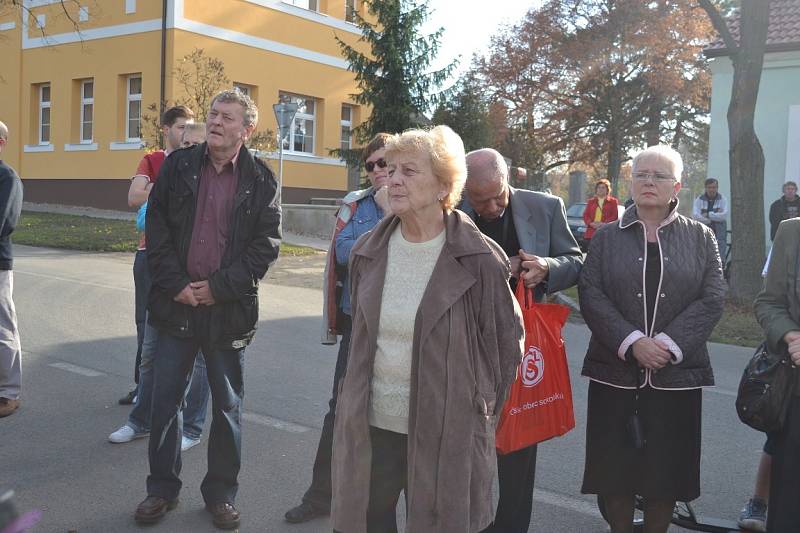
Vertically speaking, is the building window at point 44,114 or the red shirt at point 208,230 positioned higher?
the building window at point 44,114

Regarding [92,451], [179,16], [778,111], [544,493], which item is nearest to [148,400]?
[92,451]

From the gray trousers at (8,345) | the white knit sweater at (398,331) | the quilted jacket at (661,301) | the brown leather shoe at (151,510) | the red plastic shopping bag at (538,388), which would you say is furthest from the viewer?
the gray trousers at (8,345)

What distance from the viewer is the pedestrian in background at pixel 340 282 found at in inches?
169

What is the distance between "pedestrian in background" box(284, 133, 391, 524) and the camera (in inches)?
169

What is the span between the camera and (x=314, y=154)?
98.4 feet

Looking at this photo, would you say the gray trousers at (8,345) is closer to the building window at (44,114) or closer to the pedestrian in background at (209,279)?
the pedestrian in background at (209,279)

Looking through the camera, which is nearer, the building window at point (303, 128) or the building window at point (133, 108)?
the building window at point (133, 108)

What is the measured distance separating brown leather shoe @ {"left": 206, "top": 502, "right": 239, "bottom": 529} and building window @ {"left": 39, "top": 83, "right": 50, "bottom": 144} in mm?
28721

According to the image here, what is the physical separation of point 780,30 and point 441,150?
1978 cm

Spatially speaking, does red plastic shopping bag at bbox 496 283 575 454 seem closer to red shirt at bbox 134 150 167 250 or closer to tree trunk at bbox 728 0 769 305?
red shirt at bbox 134 150 167 250

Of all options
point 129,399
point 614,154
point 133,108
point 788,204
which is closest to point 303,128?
point 133,108

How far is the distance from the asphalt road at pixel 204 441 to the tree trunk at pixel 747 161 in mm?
3829

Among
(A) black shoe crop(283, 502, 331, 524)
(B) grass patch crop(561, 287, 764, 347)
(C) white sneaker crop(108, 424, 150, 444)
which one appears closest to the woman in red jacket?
(B) grass patch crop(561, 287, 764, 347)

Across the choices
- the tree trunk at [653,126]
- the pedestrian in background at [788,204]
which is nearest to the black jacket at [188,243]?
the pedestrian in background at [788,204]
